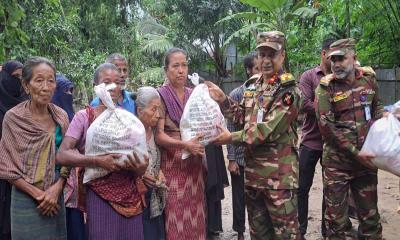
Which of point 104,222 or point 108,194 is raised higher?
point 108,194

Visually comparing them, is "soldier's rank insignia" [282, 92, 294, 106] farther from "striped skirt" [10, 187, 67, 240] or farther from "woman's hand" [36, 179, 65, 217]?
"striped skirt" [10, 187, 67, 240]

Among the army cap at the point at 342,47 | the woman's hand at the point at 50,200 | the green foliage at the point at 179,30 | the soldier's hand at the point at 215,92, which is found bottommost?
the woman's hand at the point at 50,200

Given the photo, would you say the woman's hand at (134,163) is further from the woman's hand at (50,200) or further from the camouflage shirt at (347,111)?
the camouflage shirt at (347,111)

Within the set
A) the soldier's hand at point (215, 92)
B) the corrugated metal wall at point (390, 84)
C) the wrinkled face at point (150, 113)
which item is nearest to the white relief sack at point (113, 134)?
the wrinkled face at point (150, 113)

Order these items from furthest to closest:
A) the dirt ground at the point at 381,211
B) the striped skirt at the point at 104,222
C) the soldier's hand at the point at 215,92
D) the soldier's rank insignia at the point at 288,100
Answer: the dirt ground at the point at 381,211, the soldier's hand at the point at 215,92, the soldier's rank insignia at the point at 288,100, the striped skirt at the point at 104,222

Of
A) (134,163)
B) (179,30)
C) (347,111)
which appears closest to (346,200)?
(347,111)

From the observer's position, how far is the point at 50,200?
2701mm

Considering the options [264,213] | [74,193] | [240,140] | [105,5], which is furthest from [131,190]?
[105,5]

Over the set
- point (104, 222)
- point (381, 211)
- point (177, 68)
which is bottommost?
point (381, 211)

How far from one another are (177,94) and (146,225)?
105 cm

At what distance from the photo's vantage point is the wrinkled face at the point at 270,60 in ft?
11.0

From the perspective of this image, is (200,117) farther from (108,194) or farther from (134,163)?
(108,194)

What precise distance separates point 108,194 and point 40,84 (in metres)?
0.79

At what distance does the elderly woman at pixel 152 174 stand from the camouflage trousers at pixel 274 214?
2.34 feet
